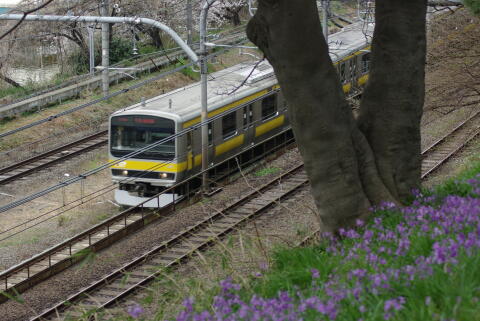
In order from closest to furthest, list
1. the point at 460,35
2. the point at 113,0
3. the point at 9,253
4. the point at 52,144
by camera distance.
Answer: the point at 9,253 → the point at 460,35 → the point at 52,144 → the point at 113,0

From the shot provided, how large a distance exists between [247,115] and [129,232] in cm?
532

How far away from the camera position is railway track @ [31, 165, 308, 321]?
448 inches

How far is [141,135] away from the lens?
17234mm

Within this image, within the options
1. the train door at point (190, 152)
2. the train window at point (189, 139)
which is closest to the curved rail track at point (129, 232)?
the train door at point (190, 152)

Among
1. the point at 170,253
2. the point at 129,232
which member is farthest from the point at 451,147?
the point at 170,253

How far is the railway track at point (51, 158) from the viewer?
2048 cm

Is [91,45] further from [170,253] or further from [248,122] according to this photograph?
[170,253]

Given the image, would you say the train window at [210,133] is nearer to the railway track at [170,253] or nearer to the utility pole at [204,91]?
the utility pole at [204,91]

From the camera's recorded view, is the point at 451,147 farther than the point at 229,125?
Yes

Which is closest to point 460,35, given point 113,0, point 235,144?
point 235,144

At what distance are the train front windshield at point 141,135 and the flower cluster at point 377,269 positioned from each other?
1046 cm

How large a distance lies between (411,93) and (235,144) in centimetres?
1159

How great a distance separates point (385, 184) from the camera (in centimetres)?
776

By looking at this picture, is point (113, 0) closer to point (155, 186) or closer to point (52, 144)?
point (52, 144)
